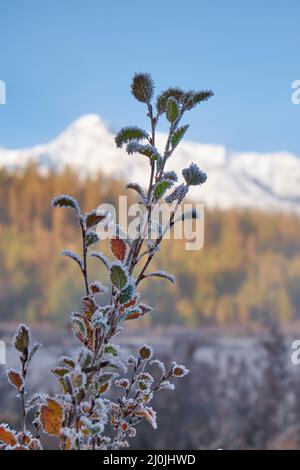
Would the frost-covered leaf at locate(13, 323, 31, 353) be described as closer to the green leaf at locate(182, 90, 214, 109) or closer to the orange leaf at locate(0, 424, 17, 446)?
the orange leaf at locate(0, 424, 17, 446)

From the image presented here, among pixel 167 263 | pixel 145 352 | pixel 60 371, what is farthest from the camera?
pixel 167 263

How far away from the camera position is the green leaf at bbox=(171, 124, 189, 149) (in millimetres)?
552

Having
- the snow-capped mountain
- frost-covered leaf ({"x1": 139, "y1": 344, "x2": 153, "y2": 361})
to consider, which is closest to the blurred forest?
the snow-capped mountain

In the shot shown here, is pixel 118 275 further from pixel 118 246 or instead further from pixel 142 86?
pixel 142 86

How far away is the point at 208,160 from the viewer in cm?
1355

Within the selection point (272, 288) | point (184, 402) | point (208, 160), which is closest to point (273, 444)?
point (184, 402)

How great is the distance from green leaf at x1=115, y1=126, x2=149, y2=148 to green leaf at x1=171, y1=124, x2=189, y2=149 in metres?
0.03

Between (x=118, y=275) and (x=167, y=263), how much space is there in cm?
887

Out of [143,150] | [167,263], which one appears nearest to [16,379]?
[143,150]

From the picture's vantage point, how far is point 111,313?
54cm

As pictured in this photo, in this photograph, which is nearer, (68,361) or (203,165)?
(68,361)

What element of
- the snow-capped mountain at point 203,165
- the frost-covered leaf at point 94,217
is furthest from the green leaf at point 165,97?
the snow-capped mountain at point 203,165
